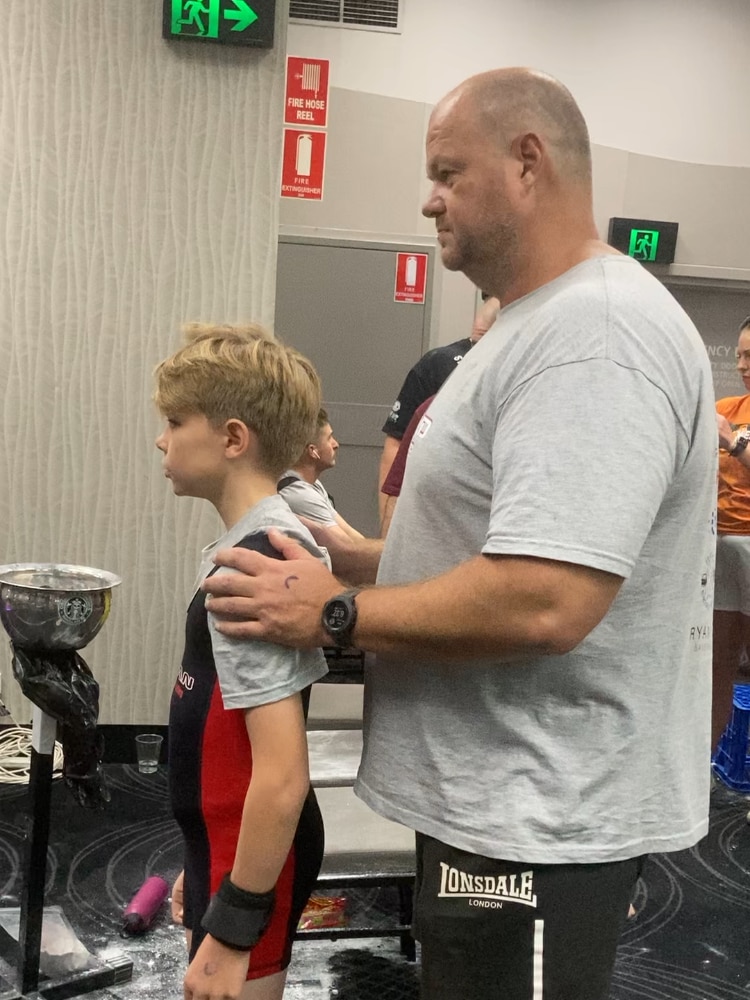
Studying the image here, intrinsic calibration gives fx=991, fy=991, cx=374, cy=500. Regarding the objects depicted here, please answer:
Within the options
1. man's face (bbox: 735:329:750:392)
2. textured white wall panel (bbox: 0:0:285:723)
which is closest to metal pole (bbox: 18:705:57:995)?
textured white wall panel (bbox: 0:0:285:723)

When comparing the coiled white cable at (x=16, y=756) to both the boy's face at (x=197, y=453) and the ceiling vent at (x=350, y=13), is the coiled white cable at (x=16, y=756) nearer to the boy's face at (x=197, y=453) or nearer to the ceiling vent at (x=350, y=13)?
the boy's face at (x=197, y=453)

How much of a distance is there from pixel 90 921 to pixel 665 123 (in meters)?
4.25

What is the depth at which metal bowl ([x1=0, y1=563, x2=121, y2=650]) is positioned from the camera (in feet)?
6.16

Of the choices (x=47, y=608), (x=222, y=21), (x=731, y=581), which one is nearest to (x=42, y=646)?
(x=47, y=608)

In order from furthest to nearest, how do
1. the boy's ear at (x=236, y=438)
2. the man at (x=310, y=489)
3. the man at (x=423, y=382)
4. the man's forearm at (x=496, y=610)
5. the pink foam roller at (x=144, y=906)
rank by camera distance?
the man at (x=423, y=382) → the pink foam roller at (x=144, y=906) → the man at (x=310, y=489) → the boy's ear at (x=236, y=438) → the man's forearm at (x=496, y=610)

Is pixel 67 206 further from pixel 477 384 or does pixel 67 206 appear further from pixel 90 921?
pixel 477 384

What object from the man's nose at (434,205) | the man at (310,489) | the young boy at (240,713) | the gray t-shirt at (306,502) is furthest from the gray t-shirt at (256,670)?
the gray t-shirt at (306,502)

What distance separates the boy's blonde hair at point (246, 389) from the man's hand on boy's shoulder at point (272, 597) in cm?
28

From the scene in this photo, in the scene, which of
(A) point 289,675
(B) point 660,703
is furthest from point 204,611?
(B) point 660,703

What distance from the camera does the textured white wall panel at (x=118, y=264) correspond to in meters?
3.11

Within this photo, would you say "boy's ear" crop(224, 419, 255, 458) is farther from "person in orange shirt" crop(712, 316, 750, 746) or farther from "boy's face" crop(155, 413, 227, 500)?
"person in orange shirt" crop(712, 316, 750, 746)

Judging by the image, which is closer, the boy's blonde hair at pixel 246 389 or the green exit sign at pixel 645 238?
the boy's blonde hair at pixel 246 389

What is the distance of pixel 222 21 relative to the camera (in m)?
3.06

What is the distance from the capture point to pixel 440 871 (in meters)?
1.08
